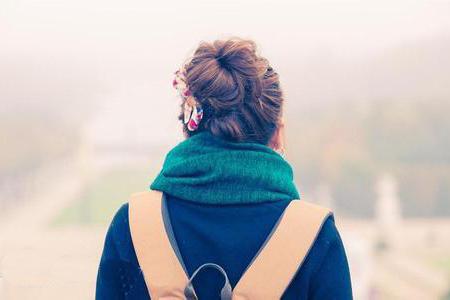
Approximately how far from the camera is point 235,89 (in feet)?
3.19

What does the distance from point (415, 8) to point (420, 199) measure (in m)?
19.5

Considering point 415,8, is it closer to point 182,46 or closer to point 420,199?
point 182,46

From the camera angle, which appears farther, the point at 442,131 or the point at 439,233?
the point at 442,131

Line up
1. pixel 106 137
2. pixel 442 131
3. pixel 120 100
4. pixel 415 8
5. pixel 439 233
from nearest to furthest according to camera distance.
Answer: pixel 439 233 < pixel 442 131 < pixel 106 137 < pixel 120 100 < pixel 415 8

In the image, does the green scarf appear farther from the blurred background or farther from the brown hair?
the blurred background

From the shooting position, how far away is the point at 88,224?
33219 millimetres

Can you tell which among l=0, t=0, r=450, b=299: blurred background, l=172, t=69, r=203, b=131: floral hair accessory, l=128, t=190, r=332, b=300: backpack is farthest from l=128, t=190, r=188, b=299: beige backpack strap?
l=0, t=0, r=450, b=299: blurred background

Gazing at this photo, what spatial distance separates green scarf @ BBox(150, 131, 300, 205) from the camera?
963mm

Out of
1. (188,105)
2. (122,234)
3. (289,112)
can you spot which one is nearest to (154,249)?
(122,234)

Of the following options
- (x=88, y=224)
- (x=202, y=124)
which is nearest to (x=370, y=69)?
(x=88, y=224)

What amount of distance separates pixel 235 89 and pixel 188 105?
68 mm

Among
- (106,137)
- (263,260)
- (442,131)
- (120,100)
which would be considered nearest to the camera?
(263,260)

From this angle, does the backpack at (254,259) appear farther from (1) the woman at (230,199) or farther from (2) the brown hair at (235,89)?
(2) the brown hair at (235,89)

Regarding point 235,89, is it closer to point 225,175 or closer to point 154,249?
point 225,175
